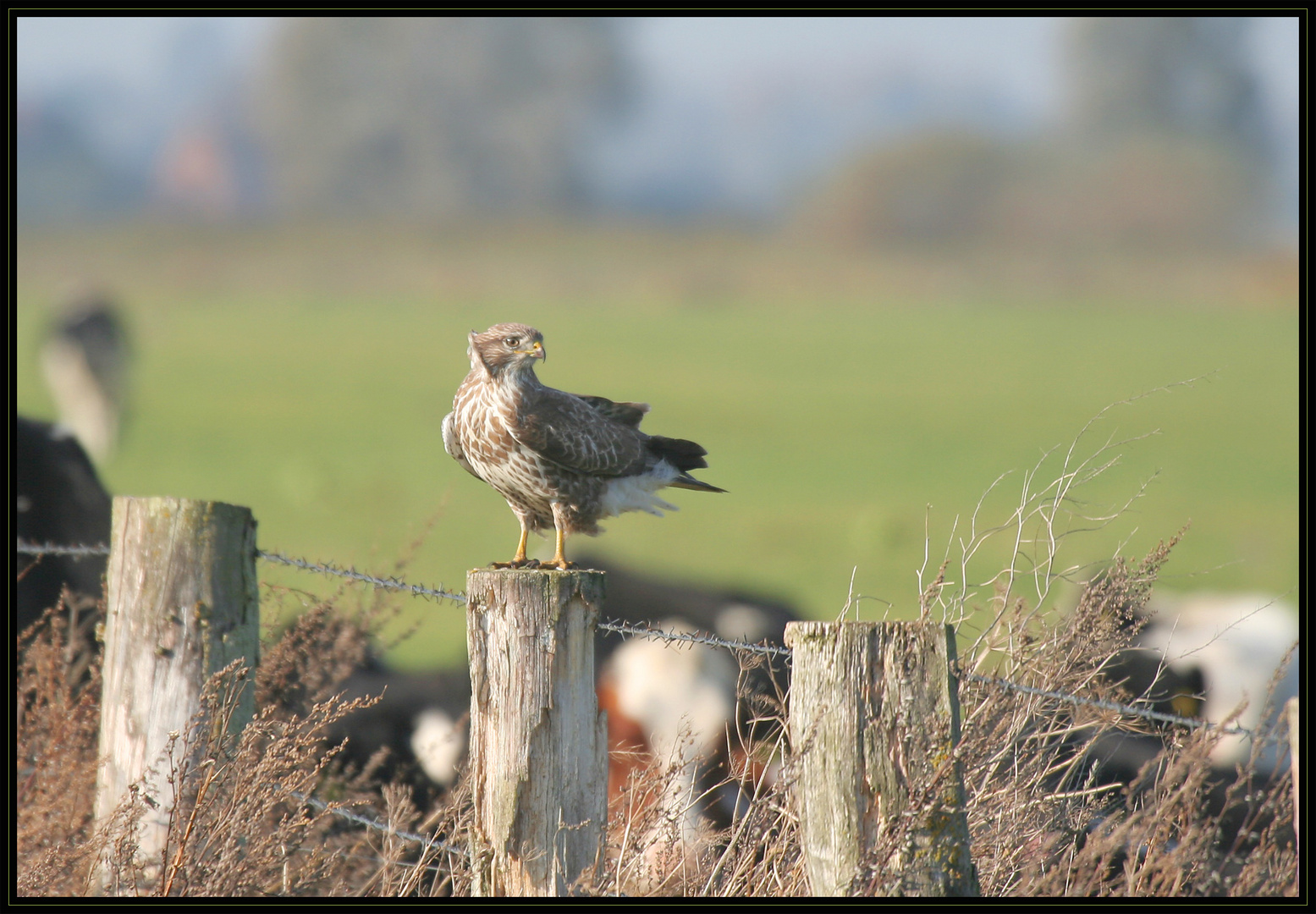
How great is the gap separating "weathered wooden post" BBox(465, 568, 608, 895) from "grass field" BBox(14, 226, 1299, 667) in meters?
1.03

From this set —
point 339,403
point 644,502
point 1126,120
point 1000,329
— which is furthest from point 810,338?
point 644,502

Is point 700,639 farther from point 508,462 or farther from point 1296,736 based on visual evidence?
point 1296,736

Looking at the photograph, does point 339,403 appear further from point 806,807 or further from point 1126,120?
point 1126,120

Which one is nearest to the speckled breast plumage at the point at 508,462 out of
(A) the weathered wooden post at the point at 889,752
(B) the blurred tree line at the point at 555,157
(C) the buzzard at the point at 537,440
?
(C) the buzzard at the point at 537,440

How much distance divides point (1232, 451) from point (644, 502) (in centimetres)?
2265

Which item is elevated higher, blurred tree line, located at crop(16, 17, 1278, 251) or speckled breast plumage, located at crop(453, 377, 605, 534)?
blurred tree line, located at crop(16, 17, 1278, 251)

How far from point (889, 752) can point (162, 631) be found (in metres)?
2.11

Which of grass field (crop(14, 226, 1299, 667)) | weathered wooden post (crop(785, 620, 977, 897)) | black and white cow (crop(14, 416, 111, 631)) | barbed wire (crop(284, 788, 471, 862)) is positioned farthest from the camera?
grass field (crop(14, 226, 1299, 667))

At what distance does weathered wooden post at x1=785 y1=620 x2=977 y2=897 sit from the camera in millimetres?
3076

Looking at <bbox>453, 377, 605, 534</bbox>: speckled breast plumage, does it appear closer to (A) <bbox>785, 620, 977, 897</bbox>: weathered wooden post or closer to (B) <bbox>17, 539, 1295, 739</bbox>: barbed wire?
(B) <bbox>17, 539, 1295, 739</bbox>: barbed wire

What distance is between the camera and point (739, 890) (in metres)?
3.62

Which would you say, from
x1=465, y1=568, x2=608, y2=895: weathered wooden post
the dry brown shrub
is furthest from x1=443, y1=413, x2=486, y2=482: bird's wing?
the dry brown shrub

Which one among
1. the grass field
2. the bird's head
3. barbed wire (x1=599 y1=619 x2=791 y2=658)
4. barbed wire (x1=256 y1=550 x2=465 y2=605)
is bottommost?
barbed wire (x1=599 y1=619 x2=791 y2=658)

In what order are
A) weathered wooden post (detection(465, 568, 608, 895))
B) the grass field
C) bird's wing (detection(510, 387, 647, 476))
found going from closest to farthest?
weathered wooden post (detection(465, 568, 608, 895)), bird's wing (detection(510, 387, 647, 476)), the grass field
